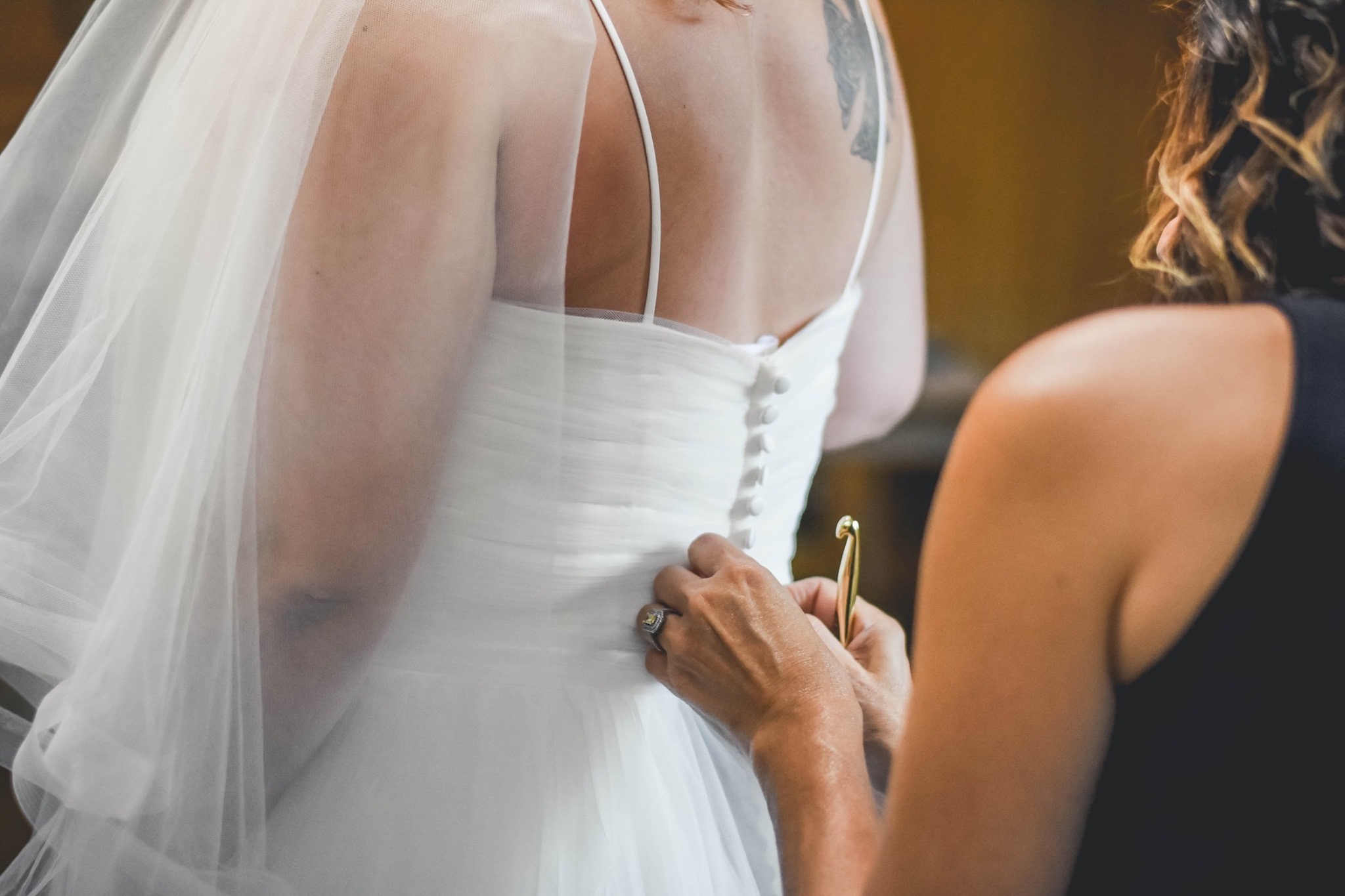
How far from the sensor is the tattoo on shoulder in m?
0.87

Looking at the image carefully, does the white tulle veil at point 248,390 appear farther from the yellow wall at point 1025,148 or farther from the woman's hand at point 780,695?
the yellow wall at point 1025,148

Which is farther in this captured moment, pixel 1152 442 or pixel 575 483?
pixel 575 483

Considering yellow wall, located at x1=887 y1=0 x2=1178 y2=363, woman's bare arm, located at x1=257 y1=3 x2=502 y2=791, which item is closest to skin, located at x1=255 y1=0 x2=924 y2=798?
woman's bare arm, located at x1=257 y1=3 x2=502 y2=791

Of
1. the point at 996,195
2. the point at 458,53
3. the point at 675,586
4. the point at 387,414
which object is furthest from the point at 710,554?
the point at 996,195

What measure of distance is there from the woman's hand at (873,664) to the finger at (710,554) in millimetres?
80

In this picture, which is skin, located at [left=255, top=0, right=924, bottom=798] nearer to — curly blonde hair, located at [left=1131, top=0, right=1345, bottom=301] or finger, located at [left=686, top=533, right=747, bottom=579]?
finger, located at [left=686, top=533, right=747, bottom=579]

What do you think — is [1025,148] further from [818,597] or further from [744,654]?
[744,654]

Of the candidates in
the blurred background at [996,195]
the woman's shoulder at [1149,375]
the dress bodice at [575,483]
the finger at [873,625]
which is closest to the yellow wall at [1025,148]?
the blurred background at [996,195]

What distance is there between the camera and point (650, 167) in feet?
2.40

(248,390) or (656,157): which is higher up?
(656,157)

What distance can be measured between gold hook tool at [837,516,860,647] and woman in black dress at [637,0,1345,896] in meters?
0.35

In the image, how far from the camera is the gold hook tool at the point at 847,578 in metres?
0.87

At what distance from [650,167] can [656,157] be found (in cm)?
1

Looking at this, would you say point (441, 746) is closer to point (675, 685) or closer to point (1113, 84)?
point (675, 685)
